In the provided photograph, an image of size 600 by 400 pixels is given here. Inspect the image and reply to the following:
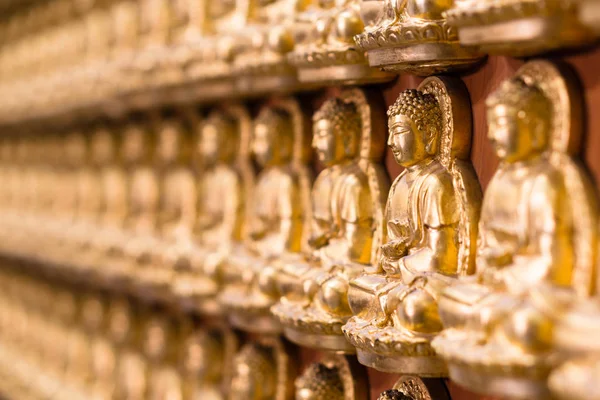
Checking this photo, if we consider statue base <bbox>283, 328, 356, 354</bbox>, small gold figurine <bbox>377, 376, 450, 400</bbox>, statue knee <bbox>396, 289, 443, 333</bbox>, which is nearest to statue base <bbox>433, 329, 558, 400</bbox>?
statue knee <bbox>396, 289, 443, 333</bbox>

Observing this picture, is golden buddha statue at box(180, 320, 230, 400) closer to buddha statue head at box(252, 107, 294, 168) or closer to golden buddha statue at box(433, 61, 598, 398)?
buddha statue head at box(252, 107, 294, 168)

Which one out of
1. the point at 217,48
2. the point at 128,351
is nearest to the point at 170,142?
the point at 217,48

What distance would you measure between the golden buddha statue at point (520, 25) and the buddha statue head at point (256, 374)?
0.69 metres

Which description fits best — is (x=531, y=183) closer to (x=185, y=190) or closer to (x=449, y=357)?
(x=449, y=357)

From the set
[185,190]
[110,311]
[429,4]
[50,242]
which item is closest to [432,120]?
[429,4]

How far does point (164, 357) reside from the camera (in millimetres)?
1703

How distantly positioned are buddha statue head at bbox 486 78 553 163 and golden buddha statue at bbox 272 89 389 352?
1.08 feet

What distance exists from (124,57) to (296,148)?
543mm

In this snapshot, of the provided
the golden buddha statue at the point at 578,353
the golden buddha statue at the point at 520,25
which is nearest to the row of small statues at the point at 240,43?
the golden buddha statue at the point at 520,25

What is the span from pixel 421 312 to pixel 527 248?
153 millimetres

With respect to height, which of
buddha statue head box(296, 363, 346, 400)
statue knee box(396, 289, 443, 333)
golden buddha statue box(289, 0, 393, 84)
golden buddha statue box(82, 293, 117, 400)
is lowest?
golden buddha statue box(82, 293, 117, 400)

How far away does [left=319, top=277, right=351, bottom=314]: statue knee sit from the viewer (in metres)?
1.08

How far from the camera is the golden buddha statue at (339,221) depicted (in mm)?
1096

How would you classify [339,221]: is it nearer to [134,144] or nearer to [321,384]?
[321,384]
